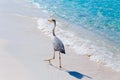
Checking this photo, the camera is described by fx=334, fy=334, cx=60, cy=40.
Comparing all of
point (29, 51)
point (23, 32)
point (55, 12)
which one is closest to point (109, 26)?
point (55, 12)

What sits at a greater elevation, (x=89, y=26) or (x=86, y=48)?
(x=89, y=26)

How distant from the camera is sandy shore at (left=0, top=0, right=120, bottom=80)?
34.1ft

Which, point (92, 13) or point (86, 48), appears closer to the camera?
point (86, 48)

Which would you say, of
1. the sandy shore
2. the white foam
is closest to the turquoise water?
the white foam

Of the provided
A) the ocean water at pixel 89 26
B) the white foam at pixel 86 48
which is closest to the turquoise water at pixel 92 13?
the ocean water at pixel 89 26

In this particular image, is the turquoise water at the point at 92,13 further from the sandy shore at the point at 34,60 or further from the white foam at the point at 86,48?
the sandy shore at the point at 34,60

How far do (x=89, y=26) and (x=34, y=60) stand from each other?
594 centimetres

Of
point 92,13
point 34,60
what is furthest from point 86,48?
point 92,13

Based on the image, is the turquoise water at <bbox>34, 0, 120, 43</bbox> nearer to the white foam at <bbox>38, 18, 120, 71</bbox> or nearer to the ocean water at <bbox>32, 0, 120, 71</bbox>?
the ocean water at <bbox>32, 0, 120, 71</bbox>

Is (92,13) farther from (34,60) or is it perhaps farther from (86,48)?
(34,60)

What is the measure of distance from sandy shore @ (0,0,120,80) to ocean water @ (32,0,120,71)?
2.10ft

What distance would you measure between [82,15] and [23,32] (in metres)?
5.13

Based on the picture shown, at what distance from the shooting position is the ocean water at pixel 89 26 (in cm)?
1304

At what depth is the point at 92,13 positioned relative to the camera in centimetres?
1905
